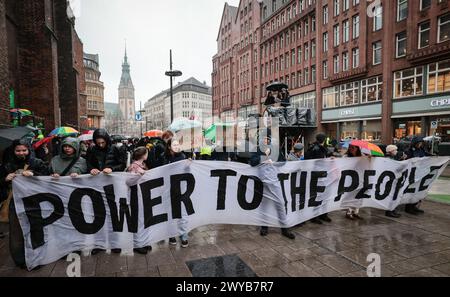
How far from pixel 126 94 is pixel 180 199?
160338 millimetres

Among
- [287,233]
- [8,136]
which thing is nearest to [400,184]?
[287,233]

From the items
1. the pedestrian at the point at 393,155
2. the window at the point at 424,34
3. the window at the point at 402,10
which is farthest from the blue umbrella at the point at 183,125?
the window at the point at 402,10

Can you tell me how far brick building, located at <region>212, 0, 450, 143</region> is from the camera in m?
21.0

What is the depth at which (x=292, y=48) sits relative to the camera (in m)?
39.5

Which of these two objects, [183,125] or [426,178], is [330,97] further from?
[183,125]

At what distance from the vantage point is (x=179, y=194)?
4.40 meters

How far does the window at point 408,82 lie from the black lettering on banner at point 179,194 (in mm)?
24996

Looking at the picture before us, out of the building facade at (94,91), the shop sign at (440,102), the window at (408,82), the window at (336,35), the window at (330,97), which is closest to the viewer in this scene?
the shop sign at (440,102)

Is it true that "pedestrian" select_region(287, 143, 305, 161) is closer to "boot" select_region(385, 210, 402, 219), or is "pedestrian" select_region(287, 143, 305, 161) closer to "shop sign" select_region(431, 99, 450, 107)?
"boot" select_region(385, 210, 402, 219)

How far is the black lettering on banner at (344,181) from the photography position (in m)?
5.56

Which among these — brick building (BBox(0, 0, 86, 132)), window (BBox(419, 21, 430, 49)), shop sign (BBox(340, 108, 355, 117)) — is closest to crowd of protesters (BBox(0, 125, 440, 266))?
brick building (BBox(0, 0, 86, 132))

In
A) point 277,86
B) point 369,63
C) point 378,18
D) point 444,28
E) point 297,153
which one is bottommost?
point 297,153

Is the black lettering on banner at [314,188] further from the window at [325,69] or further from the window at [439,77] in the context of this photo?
the window at [325,69]

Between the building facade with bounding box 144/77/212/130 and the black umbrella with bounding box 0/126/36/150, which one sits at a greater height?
the building facade with bounding box 144/77/212/130
